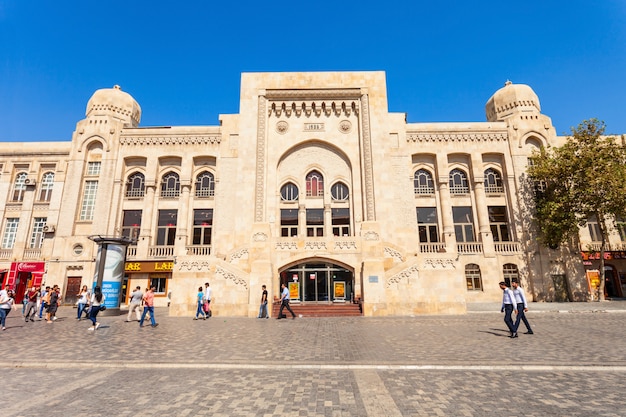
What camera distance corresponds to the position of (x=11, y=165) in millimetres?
28641

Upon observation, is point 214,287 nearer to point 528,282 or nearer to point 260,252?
point 260,252

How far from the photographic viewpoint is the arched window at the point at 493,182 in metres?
27.9

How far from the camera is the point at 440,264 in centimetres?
1780

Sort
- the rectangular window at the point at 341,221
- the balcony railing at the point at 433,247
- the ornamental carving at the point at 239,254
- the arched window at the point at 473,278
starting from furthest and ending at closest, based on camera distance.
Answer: the balcony railing at the point at 433,247 → the rectangular window at the point at 341,221 → the arched window at the point at 473,278 → the ornamental carving at the point at 239,254

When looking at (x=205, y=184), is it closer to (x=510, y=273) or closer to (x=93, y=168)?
(x=93, y=168)

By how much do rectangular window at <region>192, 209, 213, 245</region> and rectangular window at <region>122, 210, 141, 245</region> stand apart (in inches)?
191

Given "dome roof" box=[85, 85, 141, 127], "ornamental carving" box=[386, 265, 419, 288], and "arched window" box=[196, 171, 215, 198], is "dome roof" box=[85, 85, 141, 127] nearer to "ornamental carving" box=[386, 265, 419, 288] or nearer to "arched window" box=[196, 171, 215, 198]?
"arched window" box=[196, 171, 215, 198]

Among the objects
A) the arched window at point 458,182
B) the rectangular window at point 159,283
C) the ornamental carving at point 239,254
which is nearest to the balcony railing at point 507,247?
the arched window at point 458,182

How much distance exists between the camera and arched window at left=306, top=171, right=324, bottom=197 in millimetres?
26962

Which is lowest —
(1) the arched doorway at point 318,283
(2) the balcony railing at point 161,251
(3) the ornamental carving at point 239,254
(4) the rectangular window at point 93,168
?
(1) the arched doorway at point 318,283

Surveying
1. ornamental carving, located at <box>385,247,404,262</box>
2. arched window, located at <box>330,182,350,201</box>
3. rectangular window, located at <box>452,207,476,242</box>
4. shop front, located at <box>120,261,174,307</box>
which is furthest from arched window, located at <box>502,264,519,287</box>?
shop front, located at <box>120,261,174,307</box>

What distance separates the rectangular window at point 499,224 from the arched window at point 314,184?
15.0 meters

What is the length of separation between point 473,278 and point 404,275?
36.2ft

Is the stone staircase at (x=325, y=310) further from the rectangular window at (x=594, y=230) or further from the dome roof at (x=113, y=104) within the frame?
the dome roof at (x=113, y=104)
